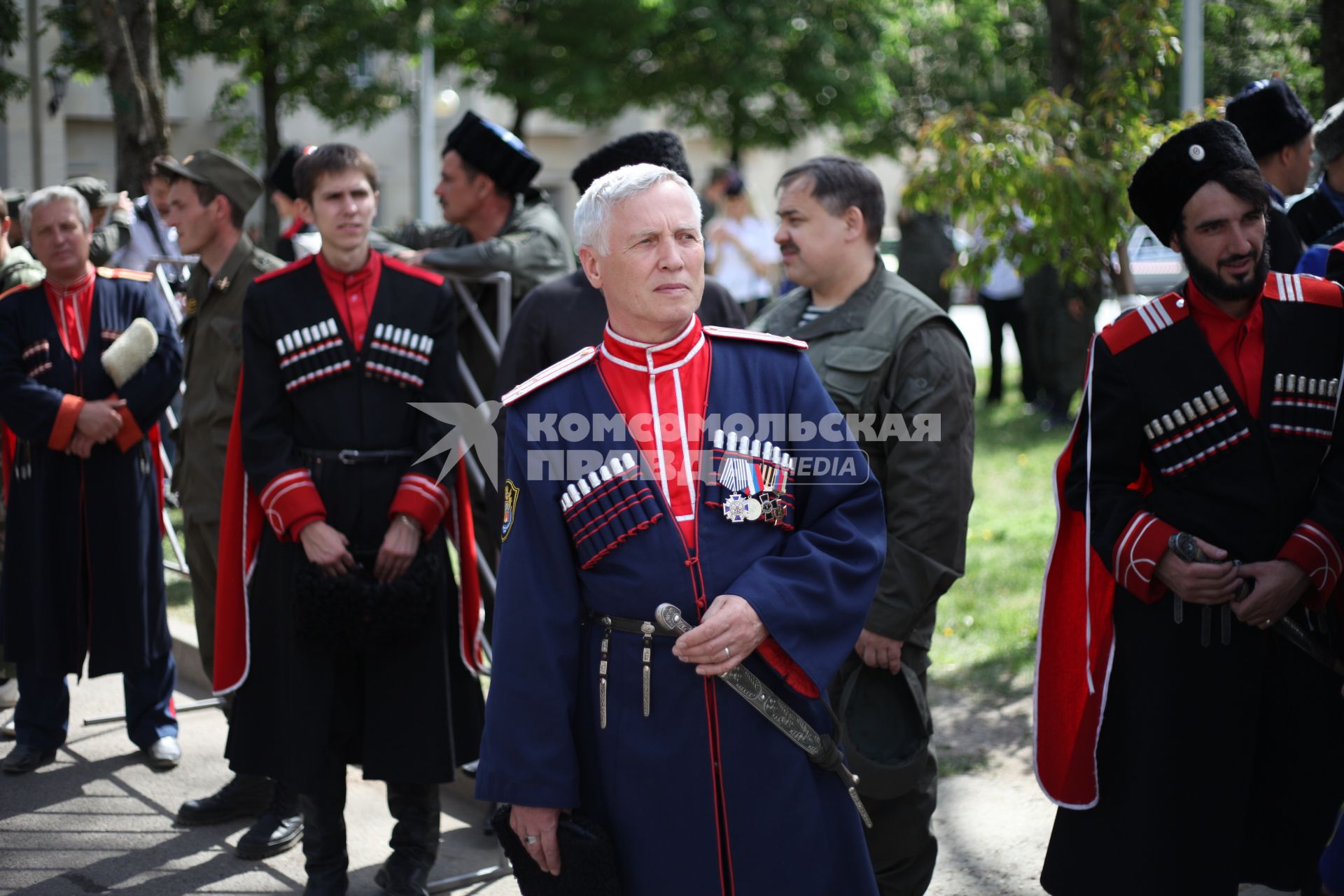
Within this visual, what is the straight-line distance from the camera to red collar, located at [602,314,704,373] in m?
3.07

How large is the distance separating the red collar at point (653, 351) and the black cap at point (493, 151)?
266cm

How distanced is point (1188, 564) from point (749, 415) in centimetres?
121

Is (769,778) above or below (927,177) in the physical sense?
below

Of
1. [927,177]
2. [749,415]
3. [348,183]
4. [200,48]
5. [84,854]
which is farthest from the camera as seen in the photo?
[200,48]

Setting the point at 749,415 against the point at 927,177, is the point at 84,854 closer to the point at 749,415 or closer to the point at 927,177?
the point at 749,415

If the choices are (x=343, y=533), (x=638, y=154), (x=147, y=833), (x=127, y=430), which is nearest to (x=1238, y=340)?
(x=638, y=154)

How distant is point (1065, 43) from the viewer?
9.22 m

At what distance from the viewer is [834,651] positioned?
296 cm


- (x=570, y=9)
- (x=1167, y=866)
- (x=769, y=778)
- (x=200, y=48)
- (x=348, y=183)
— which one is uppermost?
(x=570, y=9)

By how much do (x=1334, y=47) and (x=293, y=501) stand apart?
5.57 metres

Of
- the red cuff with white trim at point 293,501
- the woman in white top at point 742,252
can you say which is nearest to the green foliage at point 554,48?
the woman in white top at point 742,252

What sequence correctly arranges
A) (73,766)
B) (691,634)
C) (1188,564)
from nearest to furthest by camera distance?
(691,634) < (1188,564) < (73,766)

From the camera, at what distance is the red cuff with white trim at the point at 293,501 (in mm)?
4363

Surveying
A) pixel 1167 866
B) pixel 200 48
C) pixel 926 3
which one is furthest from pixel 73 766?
pixel 926 3
